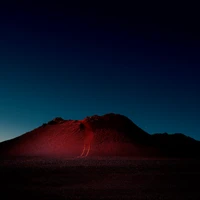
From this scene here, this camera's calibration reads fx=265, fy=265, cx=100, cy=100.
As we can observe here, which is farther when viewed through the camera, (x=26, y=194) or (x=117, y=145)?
(x=117, y=145)

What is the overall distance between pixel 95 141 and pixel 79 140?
168 inches

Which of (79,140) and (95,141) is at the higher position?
(79,140)

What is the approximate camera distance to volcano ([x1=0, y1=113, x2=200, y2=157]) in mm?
63500

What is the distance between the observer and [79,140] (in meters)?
67.9

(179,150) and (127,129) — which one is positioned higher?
(127,129)

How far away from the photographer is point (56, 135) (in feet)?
237

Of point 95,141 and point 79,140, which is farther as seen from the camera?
point 79,140

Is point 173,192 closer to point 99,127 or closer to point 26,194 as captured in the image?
point 26,194

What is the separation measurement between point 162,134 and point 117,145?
2864 cm

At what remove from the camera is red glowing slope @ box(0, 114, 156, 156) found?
208 ft

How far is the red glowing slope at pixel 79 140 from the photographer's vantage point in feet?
208

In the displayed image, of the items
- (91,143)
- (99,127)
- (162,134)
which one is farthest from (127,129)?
(162,134)

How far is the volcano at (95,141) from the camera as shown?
2500 inches

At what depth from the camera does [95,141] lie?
66.8 m
